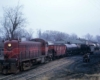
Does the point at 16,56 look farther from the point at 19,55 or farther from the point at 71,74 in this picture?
the point at 71,74

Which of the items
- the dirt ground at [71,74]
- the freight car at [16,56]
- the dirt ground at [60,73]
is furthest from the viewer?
the freight car at [16,56]

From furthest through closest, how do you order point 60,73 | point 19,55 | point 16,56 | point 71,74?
point 19,55 < point 16,56 < point 60,73 < point 71,74

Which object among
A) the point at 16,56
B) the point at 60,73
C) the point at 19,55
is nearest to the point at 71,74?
the point at 60,73

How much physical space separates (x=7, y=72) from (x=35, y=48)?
6929mm

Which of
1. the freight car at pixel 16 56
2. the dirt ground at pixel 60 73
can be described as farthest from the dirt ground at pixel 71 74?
the freight car at pixel 16 56

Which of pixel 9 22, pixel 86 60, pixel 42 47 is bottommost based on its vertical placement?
pixel 86 60

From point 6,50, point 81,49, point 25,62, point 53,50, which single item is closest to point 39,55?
point 25,62

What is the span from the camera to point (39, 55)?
2777 cm

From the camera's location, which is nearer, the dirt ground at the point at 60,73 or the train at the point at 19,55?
the dirt ground at the point at 60,73

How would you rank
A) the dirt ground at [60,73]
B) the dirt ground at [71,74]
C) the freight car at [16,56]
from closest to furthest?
the dirt ground at [71,74] < the dirt ground at [60,73] < the freight car at [16,56]

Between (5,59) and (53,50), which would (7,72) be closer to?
(5,59)

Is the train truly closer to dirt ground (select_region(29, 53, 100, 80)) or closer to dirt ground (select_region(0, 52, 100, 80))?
dirt ground (select_region(0, 52, 100, 80))

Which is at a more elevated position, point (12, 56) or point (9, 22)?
point (9, 22)

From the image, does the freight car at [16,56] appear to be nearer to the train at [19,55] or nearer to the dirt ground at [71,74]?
the train at [19,55]
